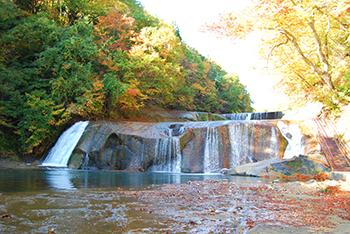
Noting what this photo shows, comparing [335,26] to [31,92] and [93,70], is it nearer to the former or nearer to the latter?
[93,70]

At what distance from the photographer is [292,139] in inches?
469

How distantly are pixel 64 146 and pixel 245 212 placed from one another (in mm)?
12479

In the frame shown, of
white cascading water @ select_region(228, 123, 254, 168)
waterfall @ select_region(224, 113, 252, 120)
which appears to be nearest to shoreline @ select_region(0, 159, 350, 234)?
white cascading water @ select_region(228, 123, 254, 168)

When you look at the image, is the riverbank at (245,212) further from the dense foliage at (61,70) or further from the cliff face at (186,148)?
the dense foliage at (61,70)

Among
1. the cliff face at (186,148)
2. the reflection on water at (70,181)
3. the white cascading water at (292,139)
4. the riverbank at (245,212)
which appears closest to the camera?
the riverbank at (245,212)

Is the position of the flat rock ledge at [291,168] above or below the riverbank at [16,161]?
above

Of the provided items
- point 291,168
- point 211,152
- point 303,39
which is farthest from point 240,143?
point 303,39

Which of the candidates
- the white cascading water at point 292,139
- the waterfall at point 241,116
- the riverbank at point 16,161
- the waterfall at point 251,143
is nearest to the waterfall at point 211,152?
the waterfall at point 251,143

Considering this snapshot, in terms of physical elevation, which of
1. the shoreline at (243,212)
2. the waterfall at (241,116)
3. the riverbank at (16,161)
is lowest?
the riverbank at (16,161)

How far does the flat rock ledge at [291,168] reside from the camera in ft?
29.3

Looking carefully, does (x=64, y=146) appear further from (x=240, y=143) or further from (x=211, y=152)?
(x=240, y=143)

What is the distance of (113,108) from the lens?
17.2 meters

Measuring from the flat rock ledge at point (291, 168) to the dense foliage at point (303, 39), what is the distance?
16.4 ft

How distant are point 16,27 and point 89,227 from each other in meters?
14.6
